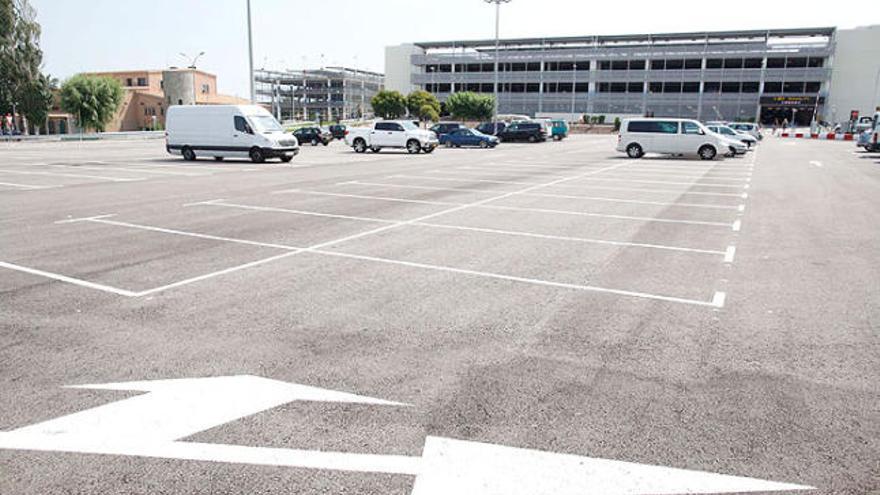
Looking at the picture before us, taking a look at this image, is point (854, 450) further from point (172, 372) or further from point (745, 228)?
point (745, 228)

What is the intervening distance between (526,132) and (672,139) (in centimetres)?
2255

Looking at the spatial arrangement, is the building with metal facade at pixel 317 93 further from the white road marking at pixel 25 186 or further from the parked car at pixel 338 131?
the white road marking at pixel 25 186

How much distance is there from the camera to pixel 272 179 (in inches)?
736

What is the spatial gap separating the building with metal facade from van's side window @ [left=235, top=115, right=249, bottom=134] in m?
113

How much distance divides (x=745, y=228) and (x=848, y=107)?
104823 mm

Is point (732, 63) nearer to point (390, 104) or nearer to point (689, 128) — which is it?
point (390, 104)

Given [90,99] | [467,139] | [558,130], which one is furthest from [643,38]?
[90,99]

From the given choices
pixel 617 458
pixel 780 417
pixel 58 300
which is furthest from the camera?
pixel 58 300

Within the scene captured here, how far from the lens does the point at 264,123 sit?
26156 mm

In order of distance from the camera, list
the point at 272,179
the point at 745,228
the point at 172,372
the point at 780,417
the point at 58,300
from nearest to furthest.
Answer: the point at 780,417 < the point at 172,372 < the point at 58,300 < the point at 745,228 < the point at 272,179

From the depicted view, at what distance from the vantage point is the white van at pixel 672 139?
29.4m

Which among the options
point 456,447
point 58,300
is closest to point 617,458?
point 456,447

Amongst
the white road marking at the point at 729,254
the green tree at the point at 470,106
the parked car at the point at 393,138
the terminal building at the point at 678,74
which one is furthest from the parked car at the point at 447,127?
the terminal building at the point at 678,74

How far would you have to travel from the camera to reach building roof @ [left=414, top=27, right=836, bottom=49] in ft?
314
